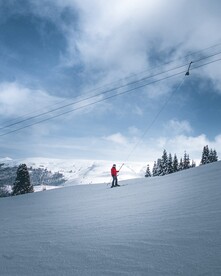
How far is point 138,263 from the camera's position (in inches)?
120

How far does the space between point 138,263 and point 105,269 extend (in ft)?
1.43

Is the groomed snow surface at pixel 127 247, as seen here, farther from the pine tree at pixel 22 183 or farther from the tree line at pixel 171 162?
the tree line at pixel 171 162

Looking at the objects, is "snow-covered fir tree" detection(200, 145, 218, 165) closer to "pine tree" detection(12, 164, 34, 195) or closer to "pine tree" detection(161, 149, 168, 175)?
"pine tree" detection(161, 149, 168, 175)

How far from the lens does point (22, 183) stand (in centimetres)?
4334

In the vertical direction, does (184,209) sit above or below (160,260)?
above

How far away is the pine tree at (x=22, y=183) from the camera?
1686 inches

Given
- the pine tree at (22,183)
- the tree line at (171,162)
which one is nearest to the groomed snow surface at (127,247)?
the pine tree at (22,183)

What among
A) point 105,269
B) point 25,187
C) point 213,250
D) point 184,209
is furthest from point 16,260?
point 25,187

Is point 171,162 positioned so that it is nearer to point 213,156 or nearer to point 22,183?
point 213,156

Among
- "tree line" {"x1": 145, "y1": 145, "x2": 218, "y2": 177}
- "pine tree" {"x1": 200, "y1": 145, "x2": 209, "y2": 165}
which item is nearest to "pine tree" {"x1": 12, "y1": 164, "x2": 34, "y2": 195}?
"tree line" {"x1": 145, "y1": 145, "x2": 218, "y2": 177}

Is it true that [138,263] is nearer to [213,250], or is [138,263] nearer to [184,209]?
[213,250]

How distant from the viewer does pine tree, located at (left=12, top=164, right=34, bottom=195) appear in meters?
42.8

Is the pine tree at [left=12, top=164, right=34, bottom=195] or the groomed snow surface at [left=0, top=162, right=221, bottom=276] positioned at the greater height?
the pine tree at [left=12, top=164, right=34, bottom=195]

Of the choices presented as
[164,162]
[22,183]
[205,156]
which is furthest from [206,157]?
[22,183]
